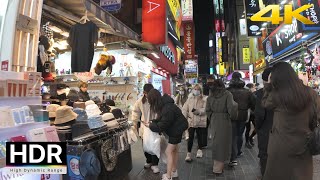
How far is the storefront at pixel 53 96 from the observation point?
256cm

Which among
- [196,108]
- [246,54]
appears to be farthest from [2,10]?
[246,54]

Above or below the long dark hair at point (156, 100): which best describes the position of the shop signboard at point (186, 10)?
above

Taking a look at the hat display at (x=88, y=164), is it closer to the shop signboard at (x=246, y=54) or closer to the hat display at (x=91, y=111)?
the hat display at (x=91, y=111)

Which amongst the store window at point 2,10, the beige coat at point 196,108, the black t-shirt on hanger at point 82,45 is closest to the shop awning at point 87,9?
the black t-shirt on hanger at point 82,45

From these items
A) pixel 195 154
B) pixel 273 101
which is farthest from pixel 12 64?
pixel 195 154

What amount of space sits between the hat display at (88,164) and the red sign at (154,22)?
8.96 meters

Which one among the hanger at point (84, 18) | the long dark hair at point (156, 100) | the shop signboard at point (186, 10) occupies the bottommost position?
the long dark hair at point (156, 100)

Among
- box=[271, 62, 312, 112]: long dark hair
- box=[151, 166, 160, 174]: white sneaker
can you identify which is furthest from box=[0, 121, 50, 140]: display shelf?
box=[151, 166, 160, 174]: white sneaker

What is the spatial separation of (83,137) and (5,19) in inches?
77.2

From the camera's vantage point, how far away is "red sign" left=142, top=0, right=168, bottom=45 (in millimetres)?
12422

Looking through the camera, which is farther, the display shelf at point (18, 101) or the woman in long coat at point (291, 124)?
the woman in long coat at point (291, 124)

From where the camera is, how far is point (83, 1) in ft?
18.6

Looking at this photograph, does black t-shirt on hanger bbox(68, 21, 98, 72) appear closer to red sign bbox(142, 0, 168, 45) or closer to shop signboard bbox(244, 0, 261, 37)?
red sign bbox(142, 0, 168, 45)

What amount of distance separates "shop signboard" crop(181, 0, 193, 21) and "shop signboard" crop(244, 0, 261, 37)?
1559 cm
